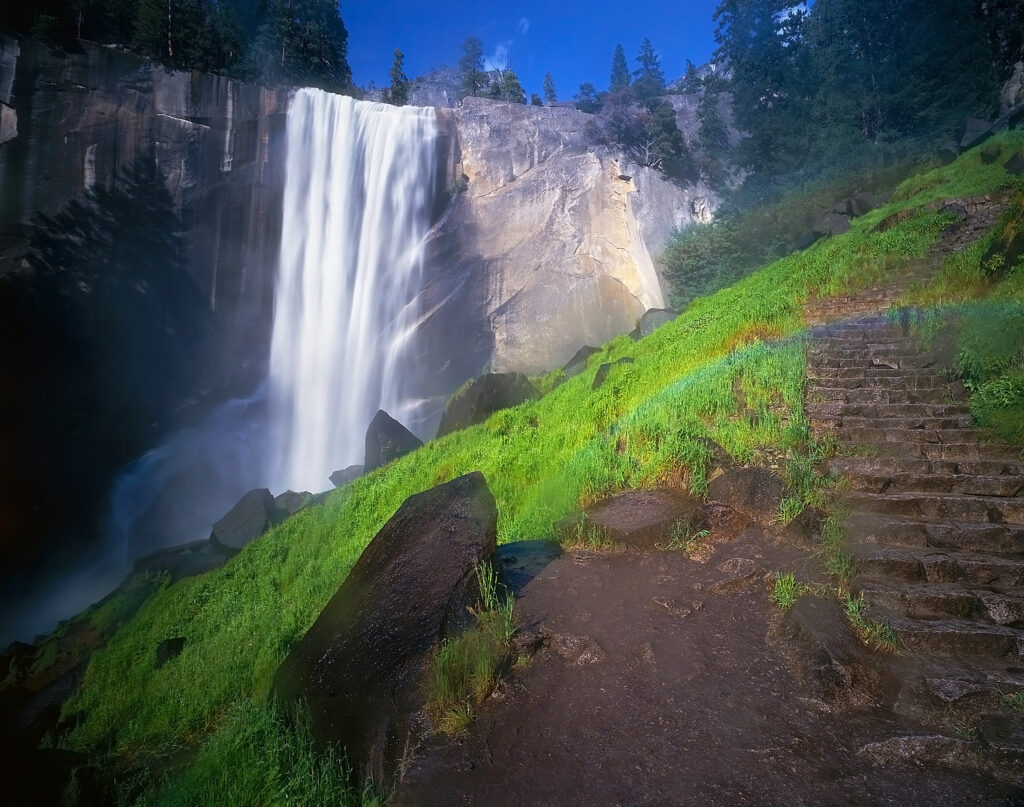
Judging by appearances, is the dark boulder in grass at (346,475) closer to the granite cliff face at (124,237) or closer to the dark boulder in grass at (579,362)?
the dark boulder in grass at (579,362)

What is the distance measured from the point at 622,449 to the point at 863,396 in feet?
10.5

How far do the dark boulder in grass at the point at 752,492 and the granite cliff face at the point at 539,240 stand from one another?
62.7 ft

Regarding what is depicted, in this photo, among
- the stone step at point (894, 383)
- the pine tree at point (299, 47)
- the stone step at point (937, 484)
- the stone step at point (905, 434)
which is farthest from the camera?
the pine tree at point (299, 47)

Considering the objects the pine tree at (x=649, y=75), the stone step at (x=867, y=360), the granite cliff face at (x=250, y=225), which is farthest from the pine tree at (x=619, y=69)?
the stone step at (x=867, y=360)

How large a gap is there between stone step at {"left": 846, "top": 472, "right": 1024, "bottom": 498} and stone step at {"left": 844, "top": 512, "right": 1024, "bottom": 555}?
591 mm

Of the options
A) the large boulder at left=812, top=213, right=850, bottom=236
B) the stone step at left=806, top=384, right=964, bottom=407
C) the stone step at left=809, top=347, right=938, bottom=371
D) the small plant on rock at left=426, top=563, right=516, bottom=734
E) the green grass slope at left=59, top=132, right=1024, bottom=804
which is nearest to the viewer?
the small plant on rock at left=426, top=563, right=516, bottom=734

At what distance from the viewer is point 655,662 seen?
10.9 feet

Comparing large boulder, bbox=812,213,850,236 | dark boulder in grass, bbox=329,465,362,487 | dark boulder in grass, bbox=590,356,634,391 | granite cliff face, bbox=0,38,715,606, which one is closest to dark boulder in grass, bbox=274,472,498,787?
dark boulder in grass, bbox=590,356,634,391

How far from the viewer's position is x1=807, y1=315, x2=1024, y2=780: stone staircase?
8.75 feet

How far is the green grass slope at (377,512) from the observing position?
388cm

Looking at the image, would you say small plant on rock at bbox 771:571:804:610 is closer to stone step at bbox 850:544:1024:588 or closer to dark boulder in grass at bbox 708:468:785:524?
stone step at bbox 850:544:1024:588

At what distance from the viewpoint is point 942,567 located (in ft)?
12.1

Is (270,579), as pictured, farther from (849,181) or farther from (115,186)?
(849,181)

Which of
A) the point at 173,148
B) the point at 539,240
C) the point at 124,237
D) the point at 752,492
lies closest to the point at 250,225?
the point at 173,148
